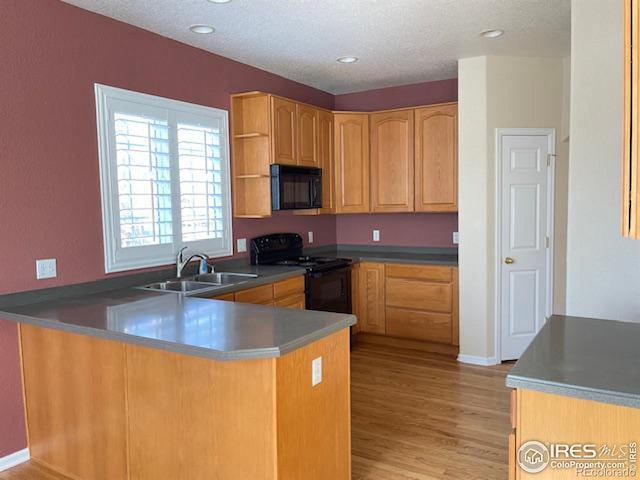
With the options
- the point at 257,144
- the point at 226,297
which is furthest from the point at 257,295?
the point at 257,144

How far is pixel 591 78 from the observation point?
247 cm

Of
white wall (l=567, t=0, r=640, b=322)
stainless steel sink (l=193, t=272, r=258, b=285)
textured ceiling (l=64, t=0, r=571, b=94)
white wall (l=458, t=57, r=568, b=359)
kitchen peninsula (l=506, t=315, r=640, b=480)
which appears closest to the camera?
kitchen peninsula (l=506, t=315, r=640, b=480)

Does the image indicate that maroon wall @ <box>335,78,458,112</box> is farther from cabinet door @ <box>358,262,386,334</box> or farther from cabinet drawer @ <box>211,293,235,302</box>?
cabinet drawer @ <box>211,293,235,302</box>

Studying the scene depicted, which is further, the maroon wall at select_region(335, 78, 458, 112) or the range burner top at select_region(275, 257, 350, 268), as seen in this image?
the maroon wall at select_region(335, 78, 458, 112)

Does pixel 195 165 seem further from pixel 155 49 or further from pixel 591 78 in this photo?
pixel 591 78

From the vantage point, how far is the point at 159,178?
11.3 feet

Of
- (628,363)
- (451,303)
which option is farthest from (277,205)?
(628,363)

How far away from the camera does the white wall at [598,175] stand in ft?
7.85

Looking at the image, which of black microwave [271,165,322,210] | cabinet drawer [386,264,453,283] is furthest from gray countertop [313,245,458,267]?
black microwave [271,165,322,210]

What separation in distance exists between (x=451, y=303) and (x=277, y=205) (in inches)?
72.8

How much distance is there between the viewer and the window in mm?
3127

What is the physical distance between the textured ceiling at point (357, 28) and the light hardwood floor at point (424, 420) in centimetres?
267

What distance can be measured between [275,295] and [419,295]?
61.9 inches

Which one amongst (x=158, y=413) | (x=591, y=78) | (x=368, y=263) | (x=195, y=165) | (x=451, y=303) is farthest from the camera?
(x=368, y=263)
